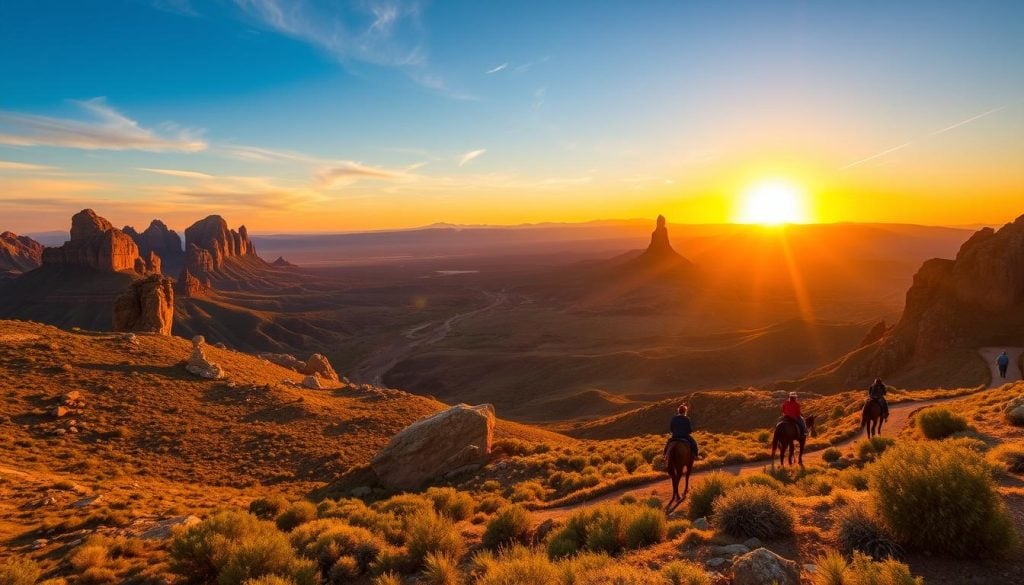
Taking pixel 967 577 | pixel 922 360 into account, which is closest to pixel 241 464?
pixel 967 577

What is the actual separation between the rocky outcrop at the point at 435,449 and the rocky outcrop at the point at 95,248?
145083mm

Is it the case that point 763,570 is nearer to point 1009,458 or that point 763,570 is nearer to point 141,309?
point 1009,458

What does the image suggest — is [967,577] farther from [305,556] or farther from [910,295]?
[910,295]

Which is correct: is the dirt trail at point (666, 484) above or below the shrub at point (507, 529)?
below

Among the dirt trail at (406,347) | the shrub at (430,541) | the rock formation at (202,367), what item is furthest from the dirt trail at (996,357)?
the dirt trail at (406,347)

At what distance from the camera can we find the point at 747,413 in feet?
114

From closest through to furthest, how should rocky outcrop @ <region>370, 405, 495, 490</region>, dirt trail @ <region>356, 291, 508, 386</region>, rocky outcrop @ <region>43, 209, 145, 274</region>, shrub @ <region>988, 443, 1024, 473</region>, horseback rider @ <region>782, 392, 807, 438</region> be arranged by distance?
shrub @ <region>988, 443, 1024, 473</region>, horseback rider @ <region>782, 392, 807, 438</region>, rocky outcrop @ <region>370, 405, 495, 490</region>, dirt trail @ <region>356, 291, 508, 386</region>, rocky outcrop @ <region>43, 209, 145, 274</region>

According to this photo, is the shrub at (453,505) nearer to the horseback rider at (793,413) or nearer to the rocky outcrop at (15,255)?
the horseback rider at (793,413)

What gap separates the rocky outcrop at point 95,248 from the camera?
5034 inches

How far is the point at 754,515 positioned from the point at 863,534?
1.59 m

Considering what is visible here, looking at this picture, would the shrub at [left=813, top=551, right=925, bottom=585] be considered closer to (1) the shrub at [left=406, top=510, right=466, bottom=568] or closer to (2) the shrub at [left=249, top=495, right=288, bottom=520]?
(1) the shrub at [left=406, top=510, right=466, bottom=568]

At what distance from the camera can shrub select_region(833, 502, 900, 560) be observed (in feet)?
23.8

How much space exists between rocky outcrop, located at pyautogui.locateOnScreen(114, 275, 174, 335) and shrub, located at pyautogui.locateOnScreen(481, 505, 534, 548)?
148 feet

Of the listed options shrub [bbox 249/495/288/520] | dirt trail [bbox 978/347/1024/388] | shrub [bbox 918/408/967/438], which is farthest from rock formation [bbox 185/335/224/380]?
dirt trail [bbox 978/347/1024/388]
